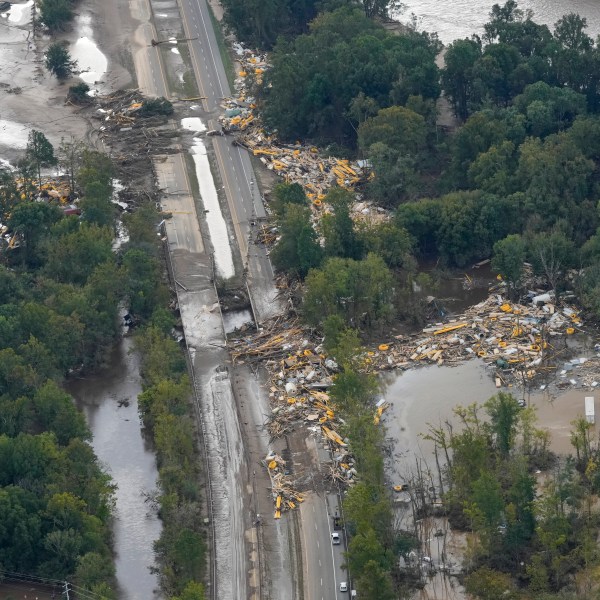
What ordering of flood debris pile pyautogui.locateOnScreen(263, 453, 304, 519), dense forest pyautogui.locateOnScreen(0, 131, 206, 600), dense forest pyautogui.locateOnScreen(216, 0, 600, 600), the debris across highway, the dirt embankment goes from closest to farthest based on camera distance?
dense forest pyautogui.locateOnScreen(216, 0, 600, 600) < dense forest pyautogui.locateOnScreen(0, 131, 206, 600) < flood debris pile pyautogui.locateOnScreen(263, 453, 304, 519) < the debris across highway < the dirt embankment

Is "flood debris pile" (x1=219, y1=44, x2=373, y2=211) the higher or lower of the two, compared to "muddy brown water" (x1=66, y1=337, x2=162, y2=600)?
higher

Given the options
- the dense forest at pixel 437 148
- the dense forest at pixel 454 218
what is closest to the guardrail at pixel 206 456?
the dense forest at pixel 454 218

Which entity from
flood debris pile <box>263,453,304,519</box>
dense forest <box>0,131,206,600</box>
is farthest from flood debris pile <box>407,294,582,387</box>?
dense forest <box>0,131,206,600</box>

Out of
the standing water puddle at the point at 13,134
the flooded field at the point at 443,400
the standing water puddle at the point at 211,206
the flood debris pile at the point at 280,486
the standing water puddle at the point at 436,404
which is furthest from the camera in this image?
the standing water puddle at the point at 13,134

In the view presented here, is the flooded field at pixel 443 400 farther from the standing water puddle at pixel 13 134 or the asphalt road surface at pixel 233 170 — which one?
the standing water puddle at pixel 13 134

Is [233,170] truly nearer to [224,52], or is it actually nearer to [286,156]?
[286,156]

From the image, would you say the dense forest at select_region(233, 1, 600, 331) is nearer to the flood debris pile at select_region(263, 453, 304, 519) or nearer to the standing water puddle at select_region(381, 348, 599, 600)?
the standing water puddle at select_region(381, 348, 599, 600)

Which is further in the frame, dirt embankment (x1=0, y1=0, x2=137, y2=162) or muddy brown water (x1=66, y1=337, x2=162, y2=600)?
dirt embankment (x1=0, y1=0, x2=137, y2=162)
